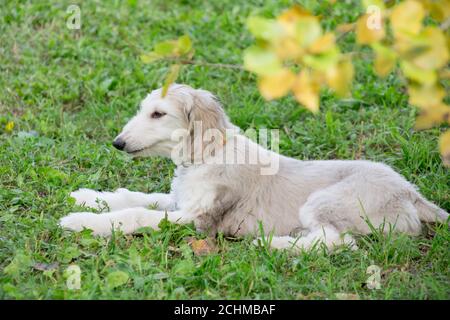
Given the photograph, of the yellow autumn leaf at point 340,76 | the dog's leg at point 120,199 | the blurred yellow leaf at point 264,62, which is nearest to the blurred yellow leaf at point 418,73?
the yellow autumn leaf at point 340,76

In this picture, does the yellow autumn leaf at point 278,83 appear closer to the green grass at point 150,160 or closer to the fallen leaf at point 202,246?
the green grass at point 150,160

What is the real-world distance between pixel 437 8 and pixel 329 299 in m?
1.90

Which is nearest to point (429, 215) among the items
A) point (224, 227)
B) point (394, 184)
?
point (394, 184)

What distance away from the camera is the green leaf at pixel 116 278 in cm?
431

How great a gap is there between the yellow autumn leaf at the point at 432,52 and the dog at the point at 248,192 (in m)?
2.34

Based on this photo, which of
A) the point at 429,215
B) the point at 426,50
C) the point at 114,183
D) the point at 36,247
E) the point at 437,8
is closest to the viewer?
the point at 426,50

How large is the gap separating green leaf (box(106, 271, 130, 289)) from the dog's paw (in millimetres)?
1339

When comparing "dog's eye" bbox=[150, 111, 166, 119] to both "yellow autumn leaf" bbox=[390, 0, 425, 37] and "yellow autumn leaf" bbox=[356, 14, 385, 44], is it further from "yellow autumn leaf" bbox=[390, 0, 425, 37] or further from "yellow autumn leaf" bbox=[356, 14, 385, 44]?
"yellow autumn leaf" bbox=[390, 0, 425, 37]

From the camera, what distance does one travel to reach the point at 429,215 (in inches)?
206

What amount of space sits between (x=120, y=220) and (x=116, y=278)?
0.89 metres

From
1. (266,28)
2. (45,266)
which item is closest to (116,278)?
(45,266)

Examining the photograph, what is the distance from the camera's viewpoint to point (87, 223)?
5160 mm

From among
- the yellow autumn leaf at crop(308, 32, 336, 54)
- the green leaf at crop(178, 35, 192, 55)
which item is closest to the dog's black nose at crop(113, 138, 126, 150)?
the green leaf at crop(178, 35, 192, 55)
